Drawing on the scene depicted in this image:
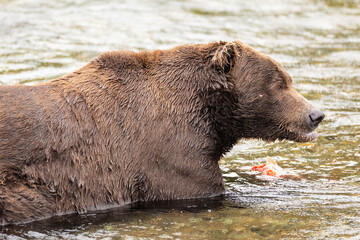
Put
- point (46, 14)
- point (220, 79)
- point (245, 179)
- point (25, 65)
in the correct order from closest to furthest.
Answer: point (220, 79) → point (245, 179) → point (25, 65) → point (46, 14)

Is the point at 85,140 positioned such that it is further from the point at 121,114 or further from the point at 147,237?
the point at 147,237

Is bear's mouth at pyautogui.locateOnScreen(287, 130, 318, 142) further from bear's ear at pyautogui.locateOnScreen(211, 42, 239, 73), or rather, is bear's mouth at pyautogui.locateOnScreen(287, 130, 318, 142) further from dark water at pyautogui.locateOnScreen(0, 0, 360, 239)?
bear's ear at pyautogui.locateOnScreen(211, 42, 239, 73)

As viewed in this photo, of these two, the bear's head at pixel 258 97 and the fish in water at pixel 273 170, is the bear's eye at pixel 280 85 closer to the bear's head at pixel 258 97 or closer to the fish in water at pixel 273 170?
the bear's head at pixel 258 97

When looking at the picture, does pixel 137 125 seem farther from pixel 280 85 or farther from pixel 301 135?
pixel 301 135

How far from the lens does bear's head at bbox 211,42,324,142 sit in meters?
8.68

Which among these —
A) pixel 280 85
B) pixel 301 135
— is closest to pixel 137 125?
pixel 280 85

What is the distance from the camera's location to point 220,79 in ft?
28.3

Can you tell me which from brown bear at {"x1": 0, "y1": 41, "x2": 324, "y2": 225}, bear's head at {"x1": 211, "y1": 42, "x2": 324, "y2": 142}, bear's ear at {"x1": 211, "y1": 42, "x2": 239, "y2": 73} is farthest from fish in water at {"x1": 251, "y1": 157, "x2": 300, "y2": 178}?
bear's ear at {"x1": 211, "y1": 42, "x2": 239, "y2": 73}

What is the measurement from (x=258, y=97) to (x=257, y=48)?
→ 7.87 m

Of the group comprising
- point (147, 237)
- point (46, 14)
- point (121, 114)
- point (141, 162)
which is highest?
point (46, 14)

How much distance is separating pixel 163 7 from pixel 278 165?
11330 mm

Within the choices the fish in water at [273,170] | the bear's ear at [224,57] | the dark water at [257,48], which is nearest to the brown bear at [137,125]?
the bear's ear at [224,57]

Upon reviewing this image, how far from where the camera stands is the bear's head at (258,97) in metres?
8.68

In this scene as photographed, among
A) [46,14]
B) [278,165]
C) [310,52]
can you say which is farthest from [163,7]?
[278,165]
